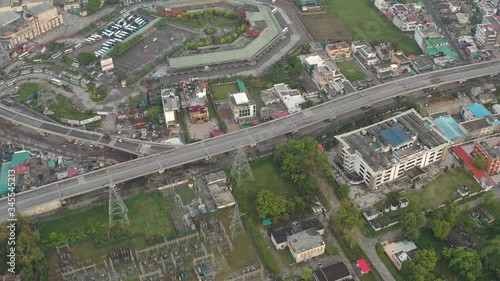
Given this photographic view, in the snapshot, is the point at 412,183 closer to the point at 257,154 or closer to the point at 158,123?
the point at 257,154

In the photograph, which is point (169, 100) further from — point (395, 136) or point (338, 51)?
point (395, 136)

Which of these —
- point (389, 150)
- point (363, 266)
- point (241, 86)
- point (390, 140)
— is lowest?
point (363, 266)

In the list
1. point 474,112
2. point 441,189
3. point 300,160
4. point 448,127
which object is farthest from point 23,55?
point 474,112

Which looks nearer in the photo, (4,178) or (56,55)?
Result: (4,178)

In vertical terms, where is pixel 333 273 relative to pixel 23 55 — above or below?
below

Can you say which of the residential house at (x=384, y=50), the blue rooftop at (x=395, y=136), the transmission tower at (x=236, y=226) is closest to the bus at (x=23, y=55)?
the transmission tower at (x=236, y=226)

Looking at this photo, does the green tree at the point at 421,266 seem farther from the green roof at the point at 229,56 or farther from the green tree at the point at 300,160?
the green roof at the point at 229,56
